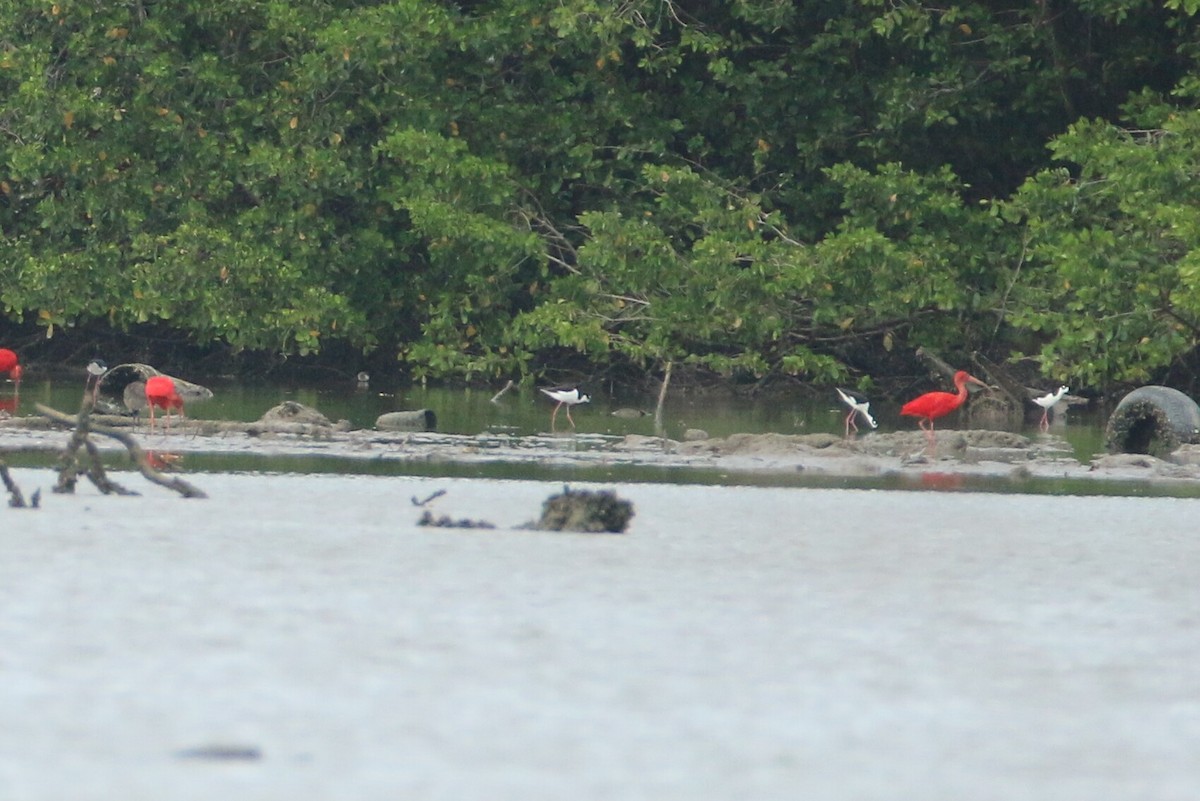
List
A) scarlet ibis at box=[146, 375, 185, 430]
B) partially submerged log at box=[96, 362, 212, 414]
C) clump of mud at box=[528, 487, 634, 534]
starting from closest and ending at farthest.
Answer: clump of mud at box=[528, 487, 634, 534], scarlet ibis at box=[146, 375, 185, 430], partially submerged log at box=[96, 362, 212, 414]

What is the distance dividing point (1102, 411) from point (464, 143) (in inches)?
375

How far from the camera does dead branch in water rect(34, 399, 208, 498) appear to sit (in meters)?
12.7

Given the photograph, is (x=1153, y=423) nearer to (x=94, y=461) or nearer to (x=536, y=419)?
(x=536, y=419)

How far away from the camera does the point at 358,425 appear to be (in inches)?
930

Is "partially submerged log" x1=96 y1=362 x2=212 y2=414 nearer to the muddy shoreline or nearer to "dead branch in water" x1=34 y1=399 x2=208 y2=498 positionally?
the muddy shoreline

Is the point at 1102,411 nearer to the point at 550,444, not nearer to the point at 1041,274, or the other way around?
the point at 1041,274

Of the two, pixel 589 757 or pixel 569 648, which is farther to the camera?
pixel 569 648

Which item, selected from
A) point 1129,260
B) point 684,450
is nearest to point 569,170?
point 1129,260

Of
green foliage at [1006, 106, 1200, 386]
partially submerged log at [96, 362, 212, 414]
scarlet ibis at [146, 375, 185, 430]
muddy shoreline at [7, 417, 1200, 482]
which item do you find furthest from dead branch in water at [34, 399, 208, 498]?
green foliage at [1006, 106, 1200, 386]

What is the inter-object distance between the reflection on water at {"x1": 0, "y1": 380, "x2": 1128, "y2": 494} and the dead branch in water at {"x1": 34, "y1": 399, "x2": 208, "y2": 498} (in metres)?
3.14

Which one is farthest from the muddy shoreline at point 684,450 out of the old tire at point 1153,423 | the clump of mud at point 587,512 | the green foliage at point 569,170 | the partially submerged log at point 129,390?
the green foliage at point 569,170

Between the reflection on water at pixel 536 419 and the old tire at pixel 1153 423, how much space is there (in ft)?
1.26

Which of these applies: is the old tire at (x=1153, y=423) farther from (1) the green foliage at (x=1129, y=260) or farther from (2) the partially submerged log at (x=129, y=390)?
(2) the partially submerged log at (x=129, y=390)

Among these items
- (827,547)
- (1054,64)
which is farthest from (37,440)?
(1054,64)
